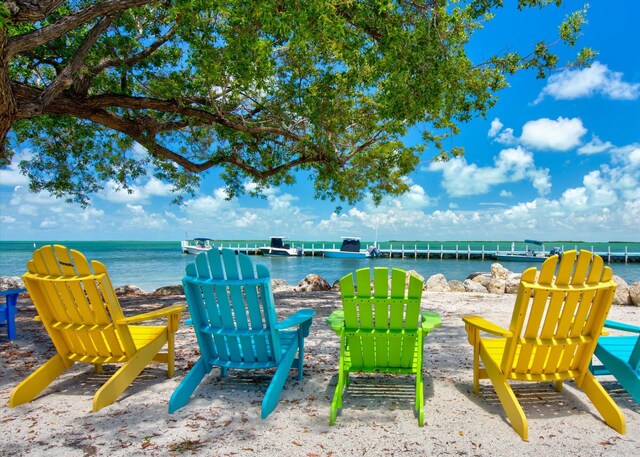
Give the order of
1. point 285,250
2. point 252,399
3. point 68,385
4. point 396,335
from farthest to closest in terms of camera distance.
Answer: point 285,250, point 68,385, point 252,399, point 396,335

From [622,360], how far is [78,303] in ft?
14.7

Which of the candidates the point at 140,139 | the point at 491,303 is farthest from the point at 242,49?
the point at 491,303

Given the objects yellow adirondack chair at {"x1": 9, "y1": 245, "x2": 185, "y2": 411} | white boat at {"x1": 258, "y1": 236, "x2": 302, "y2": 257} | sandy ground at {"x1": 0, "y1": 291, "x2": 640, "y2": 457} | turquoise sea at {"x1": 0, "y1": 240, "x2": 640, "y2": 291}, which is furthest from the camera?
white boat at {"x1": 258, "y1": 236, "x2": 302, "y2": 257}

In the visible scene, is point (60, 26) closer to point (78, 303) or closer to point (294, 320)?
point (78, 303)

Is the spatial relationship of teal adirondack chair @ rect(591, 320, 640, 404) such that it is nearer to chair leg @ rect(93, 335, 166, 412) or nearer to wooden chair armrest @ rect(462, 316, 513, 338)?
wooden chair armrest @ rect(462, 316, 513, 338)

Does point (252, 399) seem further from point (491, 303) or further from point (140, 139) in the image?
point (491, 303)

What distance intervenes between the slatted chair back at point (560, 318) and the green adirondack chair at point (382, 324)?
0.70m

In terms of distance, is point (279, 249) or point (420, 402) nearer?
point (420, 402)

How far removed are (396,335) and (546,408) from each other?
137 cm

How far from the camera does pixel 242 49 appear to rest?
5.45 metres

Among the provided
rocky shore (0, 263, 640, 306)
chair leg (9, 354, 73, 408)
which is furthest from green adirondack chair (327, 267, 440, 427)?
rocky shore (0, 263, 640, 306)

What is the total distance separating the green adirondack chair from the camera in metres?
3.28

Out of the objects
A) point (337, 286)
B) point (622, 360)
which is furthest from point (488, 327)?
point (337, 286)

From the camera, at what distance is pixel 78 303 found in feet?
11.3
